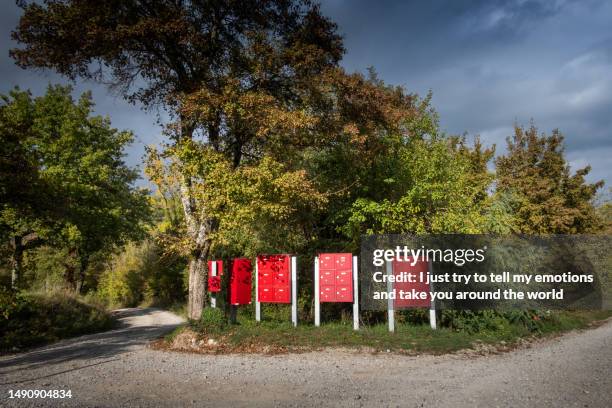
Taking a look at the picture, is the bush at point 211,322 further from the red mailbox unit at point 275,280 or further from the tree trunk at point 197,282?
the red mailbox unit at point 275,280

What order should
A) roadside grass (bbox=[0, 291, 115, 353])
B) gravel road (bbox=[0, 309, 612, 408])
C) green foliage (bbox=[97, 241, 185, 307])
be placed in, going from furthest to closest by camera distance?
1. green foliage (bbox=[97, 241, 185, 307])
2. roadside grass (bbox=[0, 291, 115, 353])
3. gravel road (bbox=[0, 309, 612, 408])

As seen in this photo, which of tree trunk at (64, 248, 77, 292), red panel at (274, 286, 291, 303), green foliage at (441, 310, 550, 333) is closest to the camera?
green foliage at (441, 310, 550, 333)

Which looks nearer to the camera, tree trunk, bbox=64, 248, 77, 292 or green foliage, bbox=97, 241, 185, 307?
tree trunk, bbox=64, 248, 77, 292

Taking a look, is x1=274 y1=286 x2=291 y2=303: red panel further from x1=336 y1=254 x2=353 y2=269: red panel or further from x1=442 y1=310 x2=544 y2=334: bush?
x1=442 y1=310 x2=544 y2=334: bush

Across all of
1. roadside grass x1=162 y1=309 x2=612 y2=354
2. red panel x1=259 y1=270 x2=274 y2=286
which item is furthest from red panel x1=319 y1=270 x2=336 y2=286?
red panel x1=259 y1=270 x2=274 y2=286

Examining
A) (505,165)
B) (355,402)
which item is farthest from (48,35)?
(505,165)

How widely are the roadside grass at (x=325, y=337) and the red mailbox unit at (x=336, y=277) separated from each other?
0.80 meters

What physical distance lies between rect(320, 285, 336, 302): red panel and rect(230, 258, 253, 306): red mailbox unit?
2.07m

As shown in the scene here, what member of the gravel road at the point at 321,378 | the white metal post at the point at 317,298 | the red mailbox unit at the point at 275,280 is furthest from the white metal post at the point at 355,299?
the gravel road at the point at 321,378

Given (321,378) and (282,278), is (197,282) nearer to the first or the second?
(282,278)

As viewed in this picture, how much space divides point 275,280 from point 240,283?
976 mm

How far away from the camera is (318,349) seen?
9812mm

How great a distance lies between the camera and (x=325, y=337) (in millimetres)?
10398

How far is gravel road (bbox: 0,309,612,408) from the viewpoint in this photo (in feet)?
19.6
